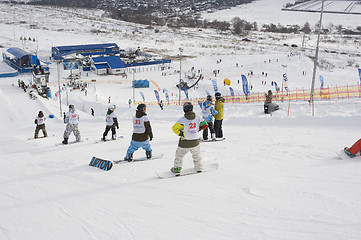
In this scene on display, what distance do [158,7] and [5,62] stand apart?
289 ft

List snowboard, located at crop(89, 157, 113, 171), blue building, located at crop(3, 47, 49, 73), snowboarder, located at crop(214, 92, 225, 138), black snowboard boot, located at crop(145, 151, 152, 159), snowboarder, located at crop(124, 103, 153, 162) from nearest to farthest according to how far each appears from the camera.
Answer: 1. snowboard, located at crop(89, 157, 113, 171)
2. snowboarder, located at crop(124, 103, 153, 162)
3. black snowboard boot, located at crop(145, 151, 152, 159)
4. snowboarder, located at crop(214, 92, 225, 138)
5. blue building, located at crop(3, 47, 49, 73)

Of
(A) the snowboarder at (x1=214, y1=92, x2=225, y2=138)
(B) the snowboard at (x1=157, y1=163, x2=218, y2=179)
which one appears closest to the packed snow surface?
(B) the snowboard at (x1=157, y1=163, x2=218, y2=179)

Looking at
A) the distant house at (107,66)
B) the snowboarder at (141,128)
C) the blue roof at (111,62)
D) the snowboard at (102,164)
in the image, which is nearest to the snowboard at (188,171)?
the snowboarder at (141,128)

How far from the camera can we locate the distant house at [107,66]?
42.8 metres

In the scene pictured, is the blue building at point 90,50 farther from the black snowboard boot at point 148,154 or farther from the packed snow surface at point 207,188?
the black snowboard boot at point 148,154

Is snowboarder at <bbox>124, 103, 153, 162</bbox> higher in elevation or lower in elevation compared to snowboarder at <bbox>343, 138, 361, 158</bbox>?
higher

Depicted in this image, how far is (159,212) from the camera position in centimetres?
437

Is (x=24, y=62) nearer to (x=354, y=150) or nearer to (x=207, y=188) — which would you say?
(x=207, y=188)

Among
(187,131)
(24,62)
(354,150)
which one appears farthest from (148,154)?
(24,62)

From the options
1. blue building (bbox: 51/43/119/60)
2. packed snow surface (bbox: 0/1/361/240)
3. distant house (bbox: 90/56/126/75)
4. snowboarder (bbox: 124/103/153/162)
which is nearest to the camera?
packed snow surface (bbox: 0/1/361/240)

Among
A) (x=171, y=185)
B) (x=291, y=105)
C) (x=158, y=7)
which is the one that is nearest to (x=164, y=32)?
(x=158, y=7)

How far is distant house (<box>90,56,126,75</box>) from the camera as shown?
4278 cm

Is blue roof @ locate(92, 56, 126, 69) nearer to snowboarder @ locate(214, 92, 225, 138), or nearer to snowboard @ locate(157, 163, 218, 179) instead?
snowboarder @ locate(214, 92, 225, 138)

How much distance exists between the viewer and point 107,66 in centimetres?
4353
